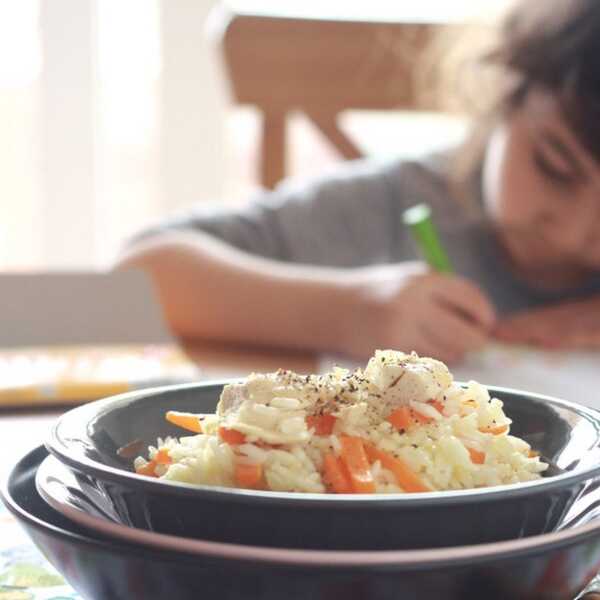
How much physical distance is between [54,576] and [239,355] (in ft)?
2.32

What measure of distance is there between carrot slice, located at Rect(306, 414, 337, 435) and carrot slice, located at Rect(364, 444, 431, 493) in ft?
0.07

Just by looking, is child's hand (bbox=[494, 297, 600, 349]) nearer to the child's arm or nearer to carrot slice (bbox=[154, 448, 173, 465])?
the child's arm

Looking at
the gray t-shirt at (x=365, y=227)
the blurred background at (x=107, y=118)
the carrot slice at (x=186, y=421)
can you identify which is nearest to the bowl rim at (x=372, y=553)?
the carrot slice at (x=186, y=421)

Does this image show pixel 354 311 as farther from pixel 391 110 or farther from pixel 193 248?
pixel 391 110

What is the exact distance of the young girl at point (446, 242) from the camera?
4.10 feet

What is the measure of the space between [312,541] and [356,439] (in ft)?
0.22

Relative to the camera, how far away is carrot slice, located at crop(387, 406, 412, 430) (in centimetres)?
41

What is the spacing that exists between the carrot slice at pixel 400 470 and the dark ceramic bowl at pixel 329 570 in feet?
0.19

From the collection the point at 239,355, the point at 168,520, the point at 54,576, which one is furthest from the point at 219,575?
the point at 239,355

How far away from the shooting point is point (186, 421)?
462 mm

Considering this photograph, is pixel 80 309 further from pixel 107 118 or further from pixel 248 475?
pixel 107 118

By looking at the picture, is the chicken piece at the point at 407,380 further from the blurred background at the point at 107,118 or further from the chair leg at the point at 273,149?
the blurred background at the point at 107,118

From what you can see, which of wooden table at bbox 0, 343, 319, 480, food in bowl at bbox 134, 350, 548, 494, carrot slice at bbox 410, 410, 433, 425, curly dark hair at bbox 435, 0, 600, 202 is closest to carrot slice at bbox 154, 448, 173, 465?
food in bowl at bbox 134, 350, 548, 494

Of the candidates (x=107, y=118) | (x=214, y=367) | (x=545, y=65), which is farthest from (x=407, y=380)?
(x=107, y=118)
